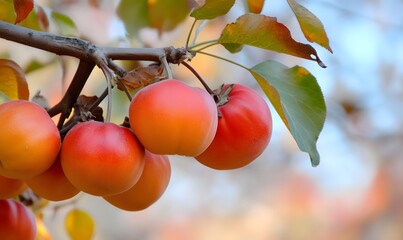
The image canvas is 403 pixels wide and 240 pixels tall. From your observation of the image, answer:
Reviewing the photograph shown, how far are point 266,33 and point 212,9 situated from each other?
0.18 ft

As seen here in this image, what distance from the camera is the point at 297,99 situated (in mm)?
664

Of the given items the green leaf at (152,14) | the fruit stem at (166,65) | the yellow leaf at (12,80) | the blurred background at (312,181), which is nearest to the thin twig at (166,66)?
the fruit stem at (166,65)

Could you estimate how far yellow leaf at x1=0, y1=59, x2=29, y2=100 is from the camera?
0.73 meters

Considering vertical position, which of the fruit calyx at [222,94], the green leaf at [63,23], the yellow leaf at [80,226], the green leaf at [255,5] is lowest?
the yellow leaf at [80,226]

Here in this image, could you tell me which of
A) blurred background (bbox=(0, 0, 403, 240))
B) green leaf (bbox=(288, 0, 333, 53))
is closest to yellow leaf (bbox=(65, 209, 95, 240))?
green leaf (bbox=(288, 0, 333, 53))

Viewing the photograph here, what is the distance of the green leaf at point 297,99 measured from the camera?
2.06 feet

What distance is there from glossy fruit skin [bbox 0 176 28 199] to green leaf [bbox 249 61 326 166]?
250 millimetres

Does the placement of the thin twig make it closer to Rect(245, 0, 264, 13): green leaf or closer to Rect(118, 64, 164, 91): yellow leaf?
Rect(118, 64, 164, 91): yellow leaf

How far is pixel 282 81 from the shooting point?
679 mm

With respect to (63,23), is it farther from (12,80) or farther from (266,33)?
(266,33)

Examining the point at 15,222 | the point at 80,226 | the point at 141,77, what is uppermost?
the point at 141,77

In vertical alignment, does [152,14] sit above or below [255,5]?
below

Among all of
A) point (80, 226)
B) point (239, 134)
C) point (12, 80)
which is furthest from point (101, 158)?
point (80, 226)

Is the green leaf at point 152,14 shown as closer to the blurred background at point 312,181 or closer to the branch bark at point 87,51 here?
the branch bark at point 87,51
